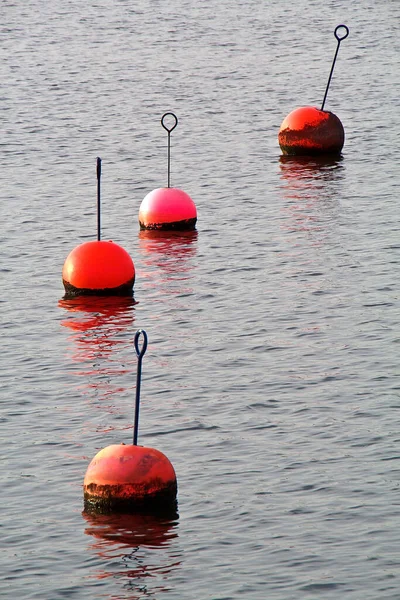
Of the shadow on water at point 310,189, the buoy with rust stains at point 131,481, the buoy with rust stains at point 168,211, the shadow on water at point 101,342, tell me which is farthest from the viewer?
the shadow on water at point 310,189

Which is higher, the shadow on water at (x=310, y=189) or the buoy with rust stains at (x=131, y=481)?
the shadow on water at (x=310, y=189)

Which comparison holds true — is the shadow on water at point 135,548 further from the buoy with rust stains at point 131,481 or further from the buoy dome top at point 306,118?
the buoy dome top at point 306,118

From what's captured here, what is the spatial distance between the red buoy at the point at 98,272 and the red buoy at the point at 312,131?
10193 mm

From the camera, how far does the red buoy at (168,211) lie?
958 inches

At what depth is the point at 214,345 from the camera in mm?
18000

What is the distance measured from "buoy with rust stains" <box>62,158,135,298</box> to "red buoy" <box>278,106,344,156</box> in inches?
401

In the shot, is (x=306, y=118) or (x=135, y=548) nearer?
(x=135, y=548)

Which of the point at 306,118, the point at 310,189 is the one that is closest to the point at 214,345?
the point at 310,189

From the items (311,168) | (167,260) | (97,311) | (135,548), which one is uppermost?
(311,168)

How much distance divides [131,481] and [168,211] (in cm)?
1193

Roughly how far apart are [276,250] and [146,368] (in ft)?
19.6

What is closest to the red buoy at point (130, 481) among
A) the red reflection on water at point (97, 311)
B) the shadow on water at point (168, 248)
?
the red reflection on water at point (97, 311)

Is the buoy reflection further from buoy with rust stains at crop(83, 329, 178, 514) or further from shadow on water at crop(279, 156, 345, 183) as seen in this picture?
buoy with rust stains at crop(83, 329, 178, 514)

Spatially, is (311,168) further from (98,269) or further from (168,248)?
(98,269)
